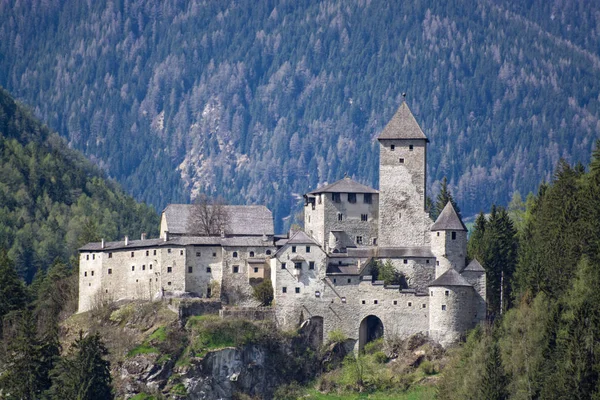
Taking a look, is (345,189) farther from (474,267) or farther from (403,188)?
(474,267)

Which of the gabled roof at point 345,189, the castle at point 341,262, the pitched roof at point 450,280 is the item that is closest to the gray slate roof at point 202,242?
the castle at point 341,262

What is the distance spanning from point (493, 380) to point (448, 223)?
591 inches

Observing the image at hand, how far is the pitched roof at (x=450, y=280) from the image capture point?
300 feet

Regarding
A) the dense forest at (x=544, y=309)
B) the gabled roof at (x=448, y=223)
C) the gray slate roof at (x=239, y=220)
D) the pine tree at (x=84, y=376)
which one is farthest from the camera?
the gray slate roof at (x=239, y=220)

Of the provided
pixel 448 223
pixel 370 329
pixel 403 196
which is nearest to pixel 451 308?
pixel 448 223

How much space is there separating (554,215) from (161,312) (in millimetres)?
26775

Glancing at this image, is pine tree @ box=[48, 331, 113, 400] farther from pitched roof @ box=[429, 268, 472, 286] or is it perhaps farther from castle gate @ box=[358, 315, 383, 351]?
→ pitched roof @ box=[429, 268, 472, 286]

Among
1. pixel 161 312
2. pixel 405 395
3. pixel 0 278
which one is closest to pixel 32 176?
pixel 0 278

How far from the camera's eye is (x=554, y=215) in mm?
90562

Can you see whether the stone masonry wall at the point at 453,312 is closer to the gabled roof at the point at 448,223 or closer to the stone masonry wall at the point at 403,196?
the gabled roof at the point at 448,223

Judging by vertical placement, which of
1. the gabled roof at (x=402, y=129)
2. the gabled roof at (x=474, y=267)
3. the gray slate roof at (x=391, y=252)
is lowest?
the gabled roof at (x=474, y=267)

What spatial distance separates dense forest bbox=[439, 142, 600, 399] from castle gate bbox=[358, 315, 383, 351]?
6887mm

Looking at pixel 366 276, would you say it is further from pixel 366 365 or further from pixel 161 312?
pixel 161 312

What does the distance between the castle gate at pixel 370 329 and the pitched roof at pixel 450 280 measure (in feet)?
17.8
